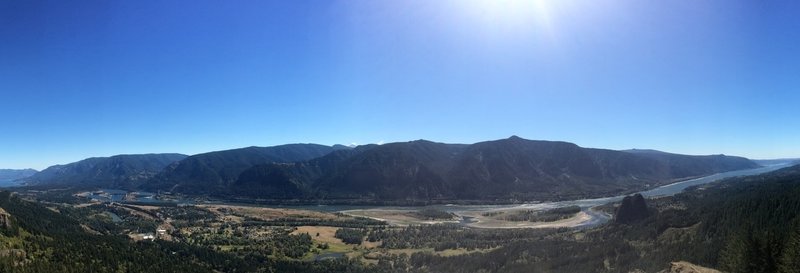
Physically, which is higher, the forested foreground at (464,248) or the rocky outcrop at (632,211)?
the rocky outcrop at (632,211)

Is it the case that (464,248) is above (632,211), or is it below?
below

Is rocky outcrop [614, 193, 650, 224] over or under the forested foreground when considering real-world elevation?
over

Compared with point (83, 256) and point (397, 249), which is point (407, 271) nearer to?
point (397, 249)

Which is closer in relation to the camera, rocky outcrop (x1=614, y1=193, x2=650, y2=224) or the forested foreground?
the forested foreground

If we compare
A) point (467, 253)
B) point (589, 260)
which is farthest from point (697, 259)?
point (467, 253)

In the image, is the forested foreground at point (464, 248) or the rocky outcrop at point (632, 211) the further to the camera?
the rocky outcrop at point (632, 211)
